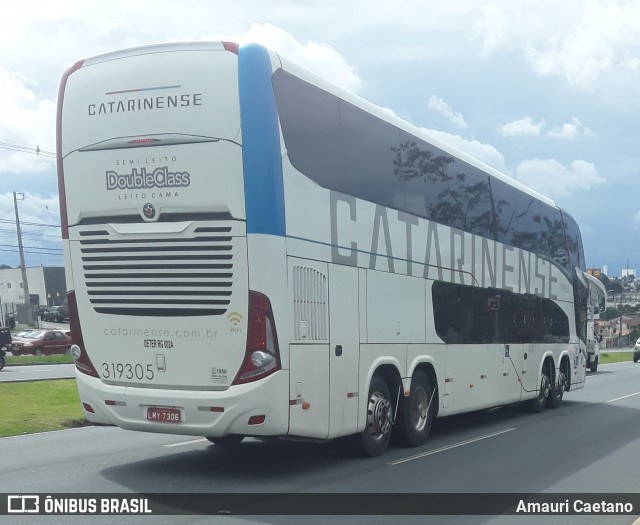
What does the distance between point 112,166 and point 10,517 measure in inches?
148

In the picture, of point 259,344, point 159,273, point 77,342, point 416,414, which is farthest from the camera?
point 416,414

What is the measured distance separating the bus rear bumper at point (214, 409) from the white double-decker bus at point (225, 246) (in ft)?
0.05

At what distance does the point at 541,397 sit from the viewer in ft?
61.8

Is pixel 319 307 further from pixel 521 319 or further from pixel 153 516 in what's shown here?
pixel 521 319

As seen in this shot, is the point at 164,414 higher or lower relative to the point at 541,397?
higher

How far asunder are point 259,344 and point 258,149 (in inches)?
77.4

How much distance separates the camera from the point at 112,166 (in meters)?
9.72

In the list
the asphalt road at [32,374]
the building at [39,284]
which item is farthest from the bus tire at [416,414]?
the building at [39,284]

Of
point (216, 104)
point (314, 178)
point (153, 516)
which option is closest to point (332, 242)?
point (314, 178)

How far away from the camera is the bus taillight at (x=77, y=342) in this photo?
10.1 meters

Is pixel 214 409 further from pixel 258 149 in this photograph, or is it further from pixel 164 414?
pixel 258 149

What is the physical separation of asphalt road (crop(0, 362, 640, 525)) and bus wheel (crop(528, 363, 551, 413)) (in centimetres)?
349

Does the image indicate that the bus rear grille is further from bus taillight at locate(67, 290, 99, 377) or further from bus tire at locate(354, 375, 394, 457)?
bus tire at locate(354, 375, 394, 457)

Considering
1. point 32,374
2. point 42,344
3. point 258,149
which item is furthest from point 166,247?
point 42,344
